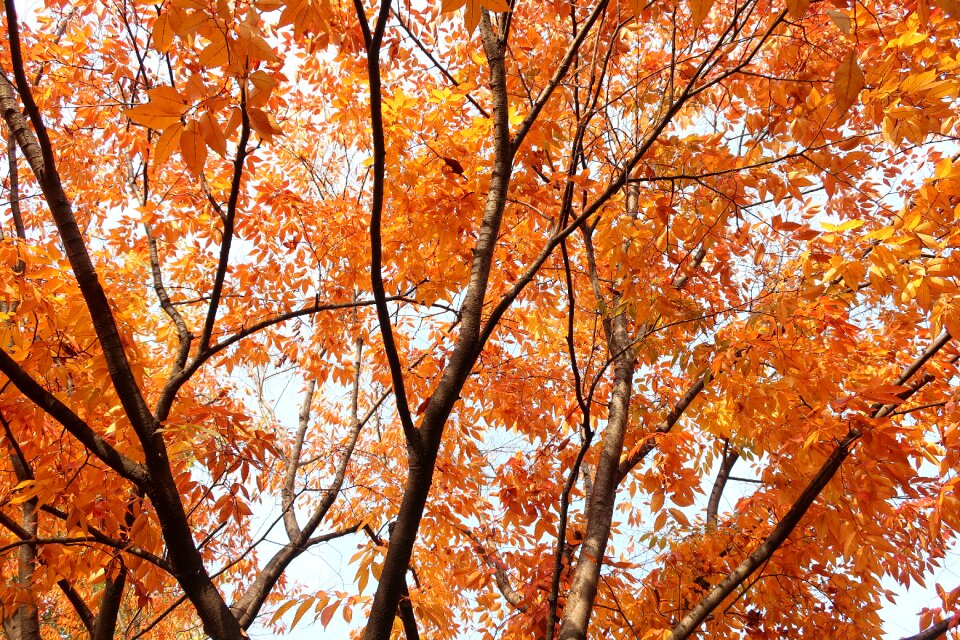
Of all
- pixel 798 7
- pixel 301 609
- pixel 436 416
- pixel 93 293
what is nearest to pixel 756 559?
pixel 436 416

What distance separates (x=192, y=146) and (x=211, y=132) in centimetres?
5

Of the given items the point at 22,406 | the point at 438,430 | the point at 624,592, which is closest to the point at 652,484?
the point at 624,592

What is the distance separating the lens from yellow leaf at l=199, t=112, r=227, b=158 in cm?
121

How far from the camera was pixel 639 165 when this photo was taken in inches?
125

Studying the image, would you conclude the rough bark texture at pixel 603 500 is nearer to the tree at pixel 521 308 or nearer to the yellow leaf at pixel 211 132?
the tree at pixel 521 308

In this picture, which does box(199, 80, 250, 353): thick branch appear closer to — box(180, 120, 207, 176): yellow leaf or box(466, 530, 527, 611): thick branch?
box(180, 120, 207, 176): yellow leaf

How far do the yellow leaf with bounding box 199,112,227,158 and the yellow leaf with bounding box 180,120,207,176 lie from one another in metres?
0.02

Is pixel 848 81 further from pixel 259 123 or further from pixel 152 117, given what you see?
pixel 152 117

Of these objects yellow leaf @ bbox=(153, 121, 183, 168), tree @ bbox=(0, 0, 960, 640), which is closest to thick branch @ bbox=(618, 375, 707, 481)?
tree @ bbox=(0, 0, 960, 640)

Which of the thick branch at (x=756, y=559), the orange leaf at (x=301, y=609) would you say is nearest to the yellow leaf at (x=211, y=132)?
the orange leaf at (x=301, y=609)

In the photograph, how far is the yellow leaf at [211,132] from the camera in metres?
1.21

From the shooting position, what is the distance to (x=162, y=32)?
4.39 ft

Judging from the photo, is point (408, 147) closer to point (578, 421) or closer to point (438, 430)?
point (438, 430)

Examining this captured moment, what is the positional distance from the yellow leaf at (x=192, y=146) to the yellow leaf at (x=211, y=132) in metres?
0.02
